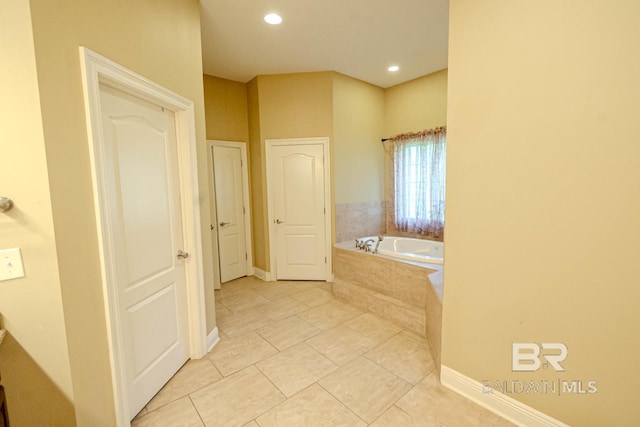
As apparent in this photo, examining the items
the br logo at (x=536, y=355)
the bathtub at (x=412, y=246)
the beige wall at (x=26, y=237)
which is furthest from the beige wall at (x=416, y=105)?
the beige wall at (x=26, y=237)

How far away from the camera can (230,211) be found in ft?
13.1

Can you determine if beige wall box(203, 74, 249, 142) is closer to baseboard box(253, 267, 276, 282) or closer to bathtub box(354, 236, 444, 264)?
baseboard box(253, 267, 276, 282)

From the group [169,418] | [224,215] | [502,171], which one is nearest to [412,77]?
[502,171]

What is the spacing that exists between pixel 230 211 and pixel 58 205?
2.86m

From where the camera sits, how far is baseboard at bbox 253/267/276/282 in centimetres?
400

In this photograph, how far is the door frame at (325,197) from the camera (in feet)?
12.3

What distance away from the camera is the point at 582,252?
126cm

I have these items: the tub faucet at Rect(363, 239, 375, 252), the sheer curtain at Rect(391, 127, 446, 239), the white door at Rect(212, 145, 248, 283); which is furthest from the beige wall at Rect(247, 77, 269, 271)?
the sheer curtain at Rect(391, 127, 446, 239)

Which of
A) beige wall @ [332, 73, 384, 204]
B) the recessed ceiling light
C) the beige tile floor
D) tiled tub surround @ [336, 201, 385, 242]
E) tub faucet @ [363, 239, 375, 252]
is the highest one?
the recessed ceiling light

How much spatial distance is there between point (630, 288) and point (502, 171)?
0.73m

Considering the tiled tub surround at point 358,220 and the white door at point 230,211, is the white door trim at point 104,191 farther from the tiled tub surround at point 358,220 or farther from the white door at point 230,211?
the tiled tub surround at point 358,220

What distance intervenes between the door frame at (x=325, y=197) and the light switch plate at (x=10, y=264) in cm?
286

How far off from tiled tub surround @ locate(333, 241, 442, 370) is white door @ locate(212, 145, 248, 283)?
161 cm

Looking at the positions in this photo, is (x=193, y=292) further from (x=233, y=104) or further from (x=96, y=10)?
(x=233, y=104)
